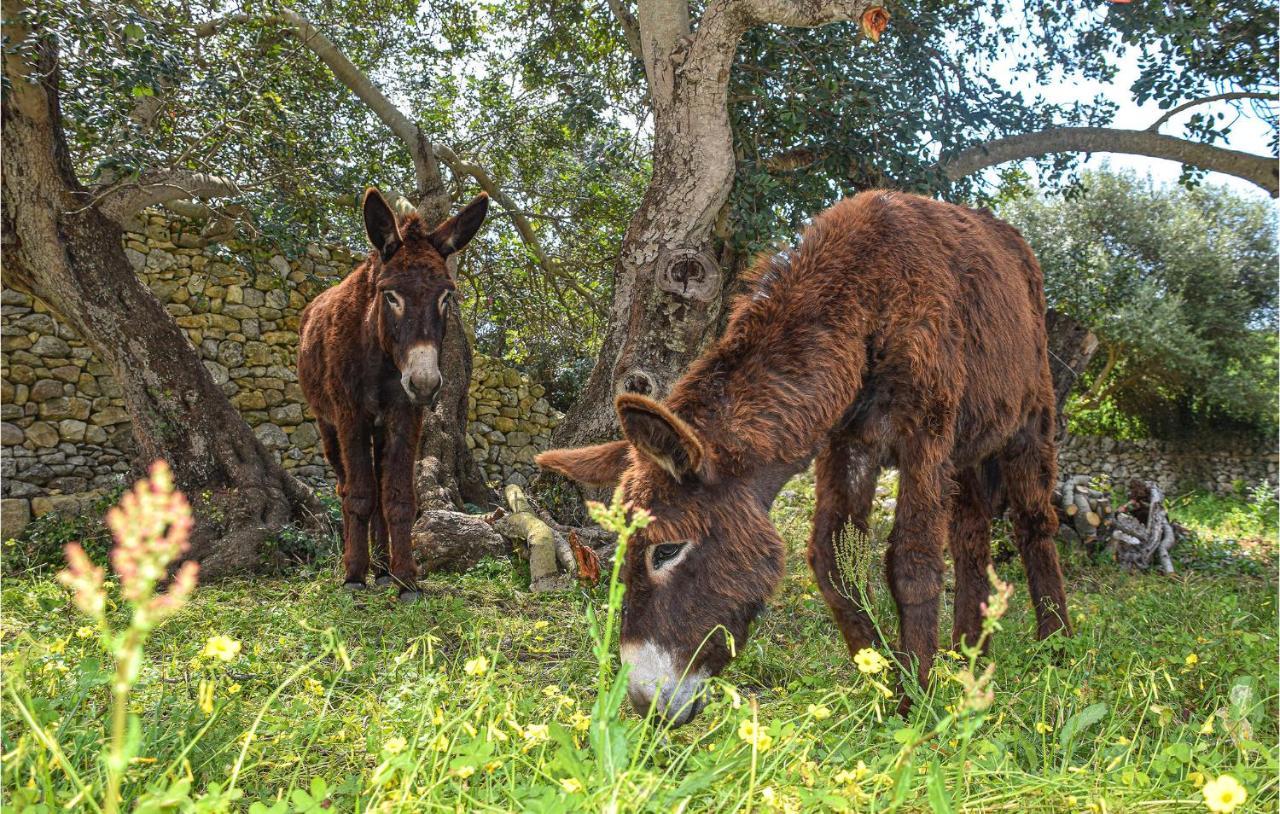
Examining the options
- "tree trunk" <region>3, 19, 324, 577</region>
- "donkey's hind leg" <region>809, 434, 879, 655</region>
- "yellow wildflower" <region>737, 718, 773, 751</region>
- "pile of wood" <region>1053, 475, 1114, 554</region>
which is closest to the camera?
"yellow wildflower" <region>737, 718, 773, 751</region>

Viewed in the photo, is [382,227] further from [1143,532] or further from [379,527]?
[1143,532]

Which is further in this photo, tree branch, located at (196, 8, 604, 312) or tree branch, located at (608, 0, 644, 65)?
tree branch, located at (608, 0, 644, 65)

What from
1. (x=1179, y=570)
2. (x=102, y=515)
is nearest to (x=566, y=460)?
(x=102, y=515)

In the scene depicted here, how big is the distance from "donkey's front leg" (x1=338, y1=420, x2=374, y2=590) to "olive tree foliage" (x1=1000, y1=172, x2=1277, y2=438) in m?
16.0

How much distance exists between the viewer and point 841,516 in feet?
11.0

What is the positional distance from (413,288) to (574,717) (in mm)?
3103

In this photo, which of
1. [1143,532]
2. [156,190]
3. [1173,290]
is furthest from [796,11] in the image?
[1173,290]

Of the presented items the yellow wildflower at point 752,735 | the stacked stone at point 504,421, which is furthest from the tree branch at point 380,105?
the yellow wildflower at point 752,735

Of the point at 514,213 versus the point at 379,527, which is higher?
the point at 514,213

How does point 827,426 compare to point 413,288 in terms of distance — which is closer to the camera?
point 827,426

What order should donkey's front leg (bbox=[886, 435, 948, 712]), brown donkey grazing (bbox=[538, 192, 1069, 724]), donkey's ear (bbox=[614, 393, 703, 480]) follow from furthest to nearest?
donkey's front leg (bbox=[886, 435, 948, 712])
brown donkey grazing (bbox=[538, 192, 1069, 724])
donkey's ear (bbox=[614, 393, 703, 480])

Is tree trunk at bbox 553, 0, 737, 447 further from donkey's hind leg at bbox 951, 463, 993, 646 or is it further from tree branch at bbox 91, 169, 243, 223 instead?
tree branch at bbox 91, 169, 243, 223

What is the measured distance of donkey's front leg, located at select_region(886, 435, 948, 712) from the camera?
9.84 feet

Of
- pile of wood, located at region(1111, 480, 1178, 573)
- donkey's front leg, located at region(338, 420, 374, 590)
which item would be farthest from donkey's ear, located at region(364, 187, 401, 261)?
pile of wood, located at region(1111, 480, 1178, 573)
